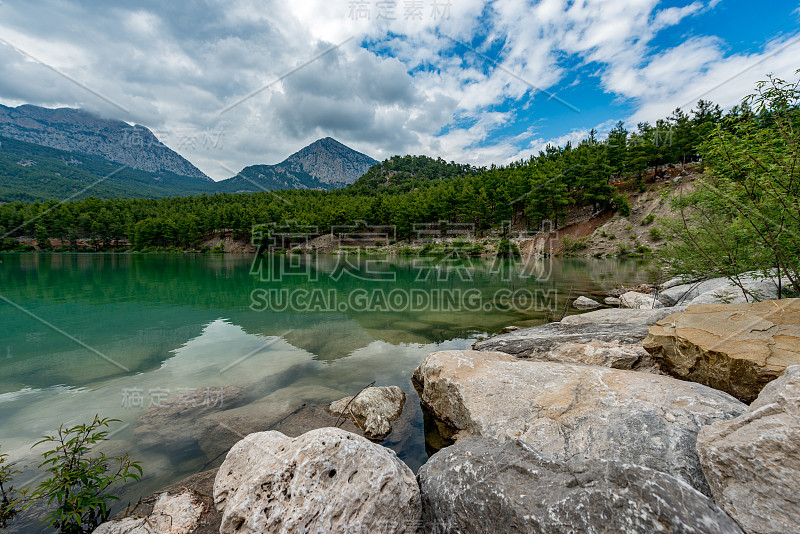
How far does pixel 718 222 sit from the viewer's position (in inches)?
394

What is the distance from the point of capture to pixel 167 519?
4.21m

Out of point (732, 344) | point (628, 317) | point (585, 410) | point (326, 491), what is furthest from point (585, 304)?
point (326, 491)

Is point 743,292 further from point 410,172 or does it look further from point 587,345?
point 410,172

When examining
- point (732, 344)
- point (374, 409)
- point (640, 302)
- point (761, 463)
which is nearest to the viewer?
point (761, 463)

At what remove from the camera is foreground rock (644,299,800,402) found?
494 cm

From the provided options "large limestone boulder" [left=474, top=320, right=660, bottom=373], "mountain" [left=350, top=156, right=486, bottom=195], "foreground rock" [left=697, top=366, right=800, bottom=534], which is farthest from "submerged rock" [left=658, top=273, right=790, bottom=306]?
"mountain" [left=350, top=156, right=486, bottom=195]

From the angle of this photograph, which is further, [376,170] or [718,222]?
[376,170]

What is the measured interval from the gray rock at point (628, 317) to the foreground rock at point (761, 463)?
745cm

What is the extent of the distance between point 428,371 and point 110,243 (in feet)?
460

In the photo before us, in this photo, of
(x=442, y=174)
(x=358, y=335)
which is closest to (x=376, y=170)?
(x=442, y=174)

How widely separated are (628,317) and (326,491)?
11.8m

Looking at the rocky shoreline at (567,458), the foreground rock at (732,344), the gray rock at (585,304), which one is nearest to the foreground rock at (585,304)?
the gray rock at (585,304)

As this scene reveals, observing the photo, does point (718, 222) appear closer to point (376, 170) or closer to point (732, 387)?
point (732, 387)

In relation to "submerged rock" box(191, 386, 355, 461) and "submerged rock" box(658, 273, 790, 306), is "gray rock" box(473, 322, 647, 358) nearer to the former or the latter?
"submerged rock" box(658, 273, 790, 306)
